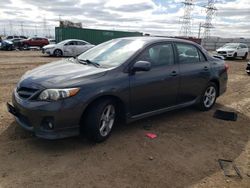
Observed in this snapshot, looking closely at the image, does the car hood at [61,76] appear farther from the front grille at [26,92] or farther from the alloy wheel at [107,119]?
the alloy wheel at [107,119]

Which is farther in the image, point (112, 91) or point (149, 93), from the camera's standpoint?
point (149, 93)

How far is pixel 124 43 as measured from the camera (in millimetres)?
5199

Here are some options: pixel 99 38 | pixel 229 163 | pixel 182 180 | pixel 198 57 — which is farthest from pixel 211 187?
pixel 99 38

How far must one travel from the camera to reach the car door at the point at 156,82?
463cm

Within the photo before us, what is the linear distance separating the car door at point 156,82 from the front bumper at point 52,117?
3.56ft

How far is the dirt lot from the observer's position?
3.38 metres

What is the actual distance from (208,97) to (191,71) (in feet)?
3.72

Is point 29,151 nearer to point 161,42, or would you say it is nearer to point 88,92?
Answer: point 88,92

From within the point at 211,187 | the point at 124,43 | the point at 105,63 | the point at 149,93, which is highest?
the point at 124,43

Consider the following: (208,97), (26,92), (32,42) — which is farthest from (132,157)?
(32,42)

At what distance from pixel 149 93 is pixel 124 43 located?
1077 mm

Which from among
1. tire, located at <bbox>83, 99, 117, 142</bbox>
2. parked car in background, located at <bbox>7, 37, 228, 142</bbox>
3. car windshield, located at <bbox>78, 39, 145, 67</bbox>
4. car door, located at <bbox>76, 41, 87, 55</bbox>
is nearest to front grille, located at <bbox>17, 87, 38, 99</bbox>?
parked car in background, located at <bbox>7, 37, 228, 142</bbox>

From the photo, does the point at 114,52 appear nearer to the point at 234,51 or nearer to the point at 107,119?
the point at 107,119

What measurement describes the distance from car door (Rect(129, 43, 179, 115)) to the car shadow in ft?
1.53
